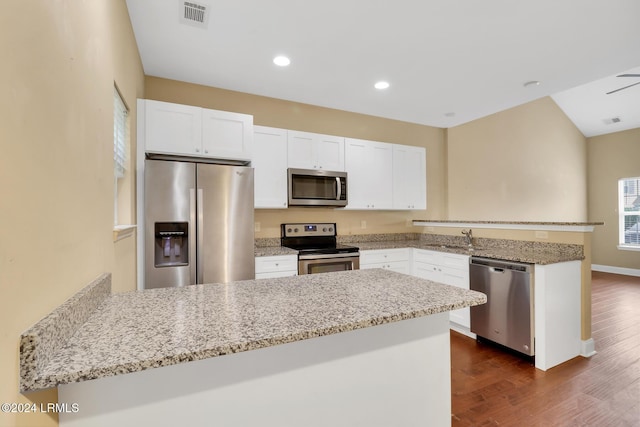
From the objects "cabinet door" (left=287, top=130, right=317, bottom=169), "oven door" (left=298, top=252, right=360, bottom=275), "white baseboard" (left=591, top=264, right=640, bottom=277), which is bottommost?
"white baseboard" (left=591, top=264, right=640, bottom=277)

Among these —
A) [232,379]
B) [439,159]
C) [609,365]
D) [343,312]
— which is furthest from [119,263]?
[439,159]

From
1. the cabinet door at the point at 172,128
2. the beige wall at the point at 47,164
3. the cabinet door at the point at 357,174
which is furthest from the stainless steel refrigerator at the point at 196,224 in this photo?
the cabinet door at the point at 357,174

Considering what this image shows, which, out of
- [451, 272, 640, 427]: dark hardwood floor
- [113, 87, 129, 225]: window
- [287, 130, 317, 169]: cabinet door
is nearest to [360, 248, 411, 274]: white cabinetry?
[451, 272, 640, 427]: dark hardwood floor

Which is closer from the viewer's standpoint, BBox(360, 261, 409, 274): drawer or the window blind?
the window blind

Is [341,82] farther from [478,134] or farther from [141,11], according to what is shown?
[478,134]

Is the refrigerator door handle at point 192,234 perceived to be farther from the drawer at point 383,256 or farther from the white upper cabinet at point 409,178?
the white upper cabinet at point 409,178

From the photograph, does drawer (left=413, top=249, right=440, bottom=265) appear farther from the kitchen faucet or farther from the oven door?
the oven door

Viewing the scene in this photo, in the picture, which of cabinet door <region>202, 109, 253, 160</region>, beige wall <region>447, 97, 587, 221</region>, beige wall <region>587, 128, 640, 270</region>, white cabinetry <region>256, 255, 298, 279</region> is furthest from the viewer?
beige wall <region>587, 128, 640, 270</region>

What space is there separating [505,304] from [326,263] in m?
1.76

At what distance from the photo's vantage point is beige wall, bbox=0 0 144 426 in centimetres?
64

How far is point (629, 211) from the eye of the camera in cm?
646

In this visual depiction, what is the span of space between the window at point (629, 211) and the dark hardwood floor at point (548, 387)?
4.42 meters

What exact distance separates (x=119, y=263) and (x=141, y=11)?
68.9 inches

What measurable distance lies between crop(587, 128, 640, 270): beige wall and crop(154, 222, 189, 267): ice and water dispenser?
849 cm
